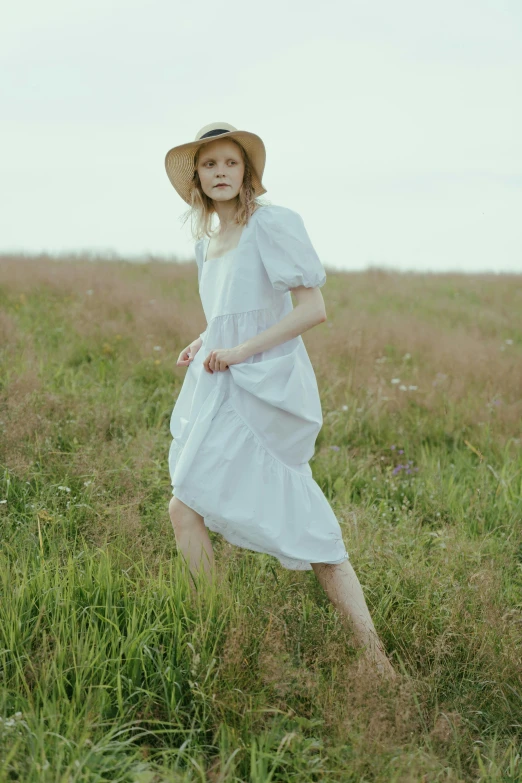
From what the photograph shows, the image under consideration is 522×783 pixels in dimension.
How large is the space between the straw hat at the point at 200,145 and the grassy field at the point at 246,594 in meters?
1.56

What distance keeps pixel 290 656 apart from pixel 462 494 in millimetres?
2357

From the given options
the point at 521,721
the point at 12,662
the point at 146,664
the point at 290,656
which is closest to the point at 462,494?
the point at 521,721

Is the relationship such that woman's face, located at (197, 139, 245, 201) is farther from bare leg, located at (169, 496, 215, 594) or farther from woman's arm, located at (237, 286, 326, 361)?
bare leg, located at (169, 496, 215, 594)

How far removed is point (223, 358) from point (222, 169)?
759 millimetres

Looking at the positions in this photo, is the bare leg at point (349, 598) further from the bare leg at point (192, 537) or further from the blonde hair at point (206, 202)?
the blonde hair at point (206, 202)

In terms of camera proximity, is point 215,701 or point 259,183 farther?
point 259,183

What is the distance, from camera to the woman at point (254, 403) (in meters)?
2.86

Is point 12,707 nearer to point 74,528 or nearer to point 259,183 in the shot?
point 74,528

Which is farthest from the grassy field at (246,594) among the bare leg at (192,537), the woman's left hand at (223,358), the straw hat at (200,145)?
the straw hat at (200,145)

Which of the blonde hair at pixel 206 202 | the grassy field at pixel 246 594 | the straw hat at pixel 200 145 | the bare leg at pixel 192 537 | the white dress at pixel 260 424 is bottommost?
the grassy field at pixel 246 594

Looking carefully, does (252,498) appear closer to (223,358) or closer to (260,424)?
(260,424)

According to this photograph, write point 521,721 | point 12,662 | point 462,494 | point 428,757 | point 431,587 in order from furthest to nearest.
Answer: point 462,494 < point 431,587 < point 521,721 < point 12,662 < point 428,757

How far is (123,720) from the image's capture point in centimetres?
241

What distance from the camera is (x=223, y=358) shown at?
2.90 meters
